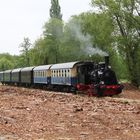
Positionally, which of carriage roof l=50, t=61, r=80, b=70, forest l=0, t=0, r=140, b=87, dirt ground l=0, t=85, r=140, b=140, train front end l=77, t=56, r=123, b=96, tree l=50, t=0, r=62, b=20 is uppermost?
tree l=50, t=0, r=62, b=20

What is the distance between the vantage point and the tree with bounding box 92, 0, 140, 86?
49031mm

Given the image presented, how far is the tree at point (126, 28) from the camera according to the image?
1930 inches

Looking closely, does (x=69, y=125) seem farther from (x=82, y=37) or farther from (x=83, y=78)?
(x=82, y=37)

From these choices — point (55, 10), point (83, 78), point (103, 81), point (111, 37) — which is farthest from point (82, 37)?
point (55, 10)

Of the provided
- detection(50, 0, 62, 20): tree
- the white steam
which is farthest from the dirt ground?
detection(50, 0, 62, 20): tree

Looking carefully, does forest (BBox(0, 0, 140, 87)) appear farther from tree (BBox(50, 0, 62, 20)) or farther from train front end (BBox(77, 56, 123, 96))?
tree (BBox(50, 0, 62, 20))

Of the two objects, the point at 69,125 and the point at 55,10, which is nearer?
the point at 69,125

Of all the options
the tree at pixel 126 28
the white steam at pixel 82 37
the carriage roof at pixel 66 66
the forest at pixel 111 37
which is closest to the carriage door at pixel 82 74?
the carriage roof at pixel 66 66

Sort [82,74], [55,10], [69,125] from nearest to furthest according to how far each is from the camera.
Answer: [69,125], [82,74], [55,10]

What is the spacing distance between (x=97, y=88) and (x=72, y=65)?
448cm

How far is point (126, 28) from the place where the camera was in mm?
50969

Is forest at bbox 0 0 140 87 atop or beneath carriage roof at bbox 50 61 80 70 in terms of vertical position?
atop

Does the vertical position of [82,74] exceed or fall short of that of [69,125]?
it exceeds it

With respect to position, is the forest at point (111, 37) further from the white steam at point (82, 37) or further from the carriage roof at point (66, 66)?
the carriage roof at point (66, 66)
